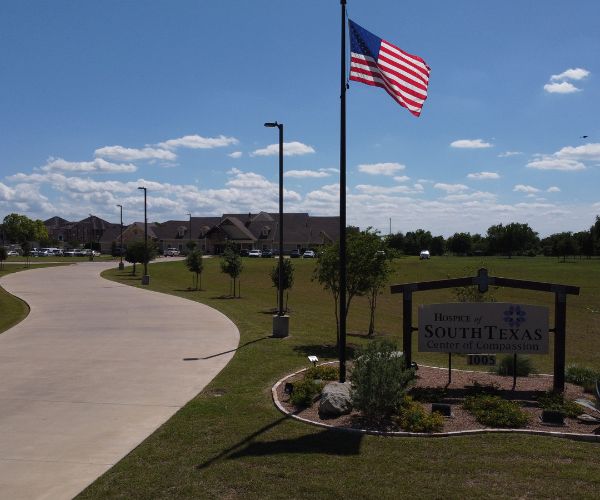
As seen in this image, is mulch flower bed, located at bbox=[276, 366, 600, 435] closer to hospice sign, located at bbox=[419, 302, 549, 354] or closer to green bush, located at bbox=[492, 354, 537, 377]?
green bush, located at bbox=[492, 354, 537, 377]

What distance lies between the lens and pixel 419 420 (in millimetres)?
8438

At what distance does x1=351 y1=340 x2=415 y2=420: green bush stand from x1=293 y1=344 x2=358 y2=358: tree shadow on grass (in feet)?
18.1

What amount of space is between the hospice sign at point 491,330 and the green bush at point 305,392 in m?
2.10

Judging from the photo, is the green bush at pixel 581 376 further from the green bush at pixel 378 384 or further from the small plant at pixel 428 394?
the green bush at pixel 378 384

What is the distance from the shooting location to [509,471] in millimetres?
6789

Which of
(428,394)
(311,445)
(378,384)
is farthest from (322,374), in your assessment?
(311,445)

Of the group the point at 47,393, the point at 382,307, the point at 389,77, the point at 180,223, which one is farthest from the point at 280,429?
the point at 180,223

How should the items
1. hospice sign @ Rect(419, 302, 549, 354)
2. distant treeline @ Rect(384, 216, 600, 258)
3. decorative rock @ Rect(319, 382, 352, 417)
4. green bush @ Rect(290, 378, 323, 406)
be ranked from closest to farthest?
decorative rock @ Rect(319, 382, 352, 417)
green bush @ Rect(290, 378, 323, 406)
hospice sign @ Rect(419, 302, 549, 354)
distant treeline @ Rect(384, 216, 600, 258)

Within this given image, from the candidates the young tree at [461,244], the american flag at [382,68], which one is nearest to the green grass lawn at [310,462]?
the american flag at [382,68]

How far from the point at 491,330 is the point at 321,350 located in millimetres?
5653

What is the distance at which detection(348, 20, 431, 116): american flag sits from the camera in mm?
10266

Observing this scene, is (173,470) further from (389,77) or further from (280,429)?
(389,77)

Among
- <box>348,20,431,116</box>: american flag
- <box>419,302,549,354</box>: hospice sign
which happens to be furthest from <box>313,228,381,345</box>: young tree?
<box>348,20,431,116</box>: american flag

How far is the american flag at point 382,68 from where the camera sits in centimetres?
1027
